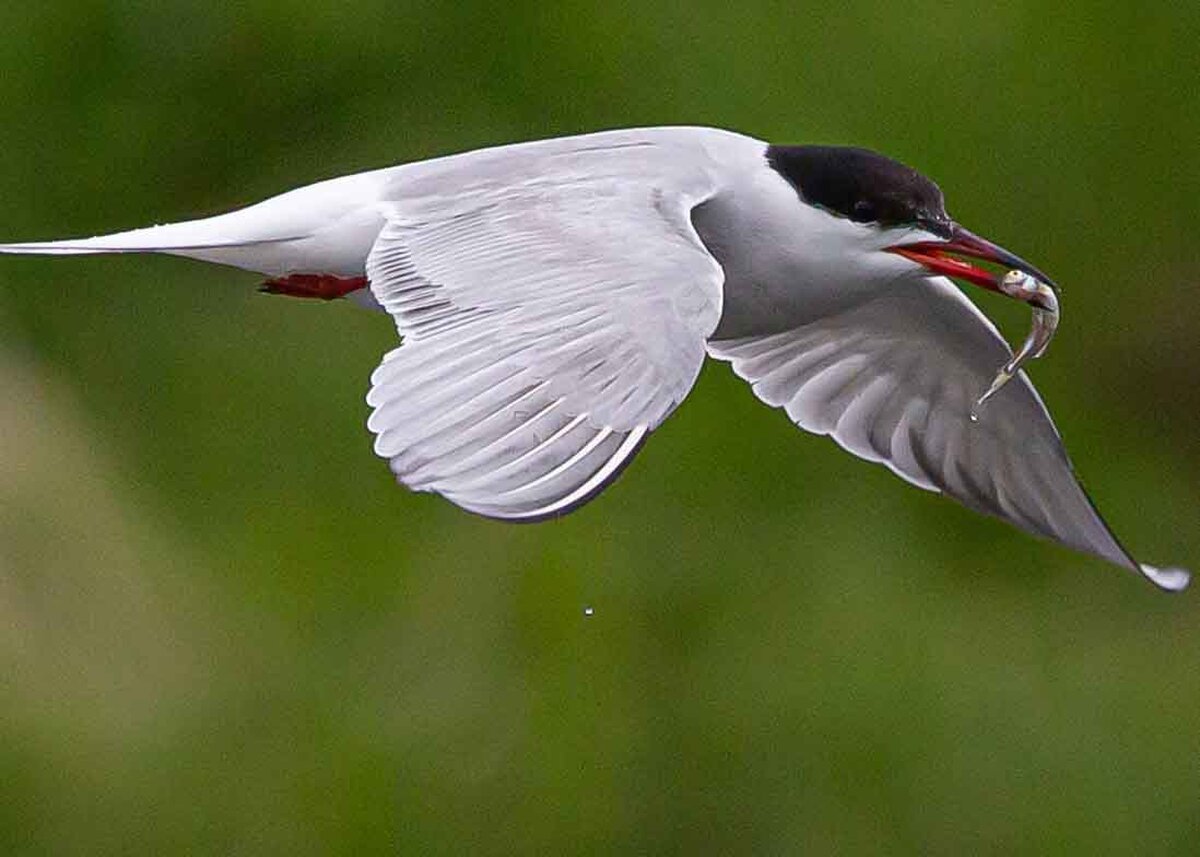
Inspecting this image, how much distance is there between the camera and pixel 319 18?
7.21 metres

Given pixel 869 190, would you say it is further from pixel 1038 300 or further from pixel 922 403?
pixel 922 403

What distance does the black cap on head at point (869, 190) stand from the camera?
4.00m

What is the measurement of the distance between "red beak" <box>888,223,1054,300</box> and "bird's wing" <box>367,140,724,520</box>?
1.06 ft

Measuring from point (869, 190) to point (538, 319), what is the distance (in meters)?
0.76

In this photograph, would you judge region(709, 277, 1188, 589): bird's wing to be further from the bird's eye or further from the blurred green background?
the blurred green background

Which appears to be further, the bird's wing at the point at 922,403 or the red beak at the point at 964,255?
the bird's wing at the point at 922,403

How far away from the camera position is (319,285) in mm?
4098

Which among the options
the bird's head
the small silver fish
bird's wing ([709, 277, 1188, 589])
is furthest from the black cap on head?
bird's wing ([709, 277, 1188, 589])

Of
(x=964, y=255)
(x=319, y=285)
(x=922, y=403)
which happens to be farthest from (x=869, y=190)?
(x=319, y=285)

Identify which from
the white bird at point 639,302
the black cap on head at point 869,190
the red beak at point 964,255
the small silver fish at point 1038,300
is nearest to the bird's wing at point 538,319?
the white bird at point 639,302

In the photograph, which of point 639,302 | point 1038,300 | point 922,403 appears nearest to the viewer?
point 639,302

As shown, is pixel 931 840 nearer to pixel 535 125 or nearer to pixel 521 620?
pixel 521 620

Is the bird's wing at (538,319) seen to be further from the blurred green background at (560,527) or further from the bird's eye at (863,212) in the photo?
the blurred green background at (560,527)

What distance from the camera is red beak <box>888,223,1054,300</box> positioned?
3.93m
